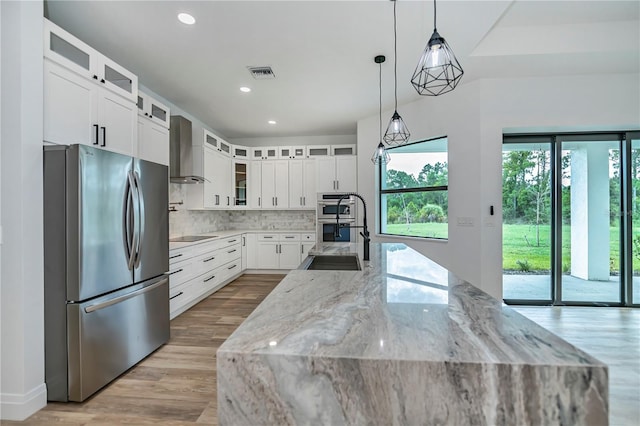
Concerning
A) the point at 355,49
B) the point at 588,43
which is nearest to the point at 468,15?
the point at 355,49

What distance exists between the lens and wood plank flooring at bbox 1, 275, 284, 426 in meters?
1.71

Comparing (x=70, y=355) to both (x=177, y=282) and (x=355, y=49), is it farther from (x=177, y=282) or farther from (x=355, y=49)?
(x=355, y=49)

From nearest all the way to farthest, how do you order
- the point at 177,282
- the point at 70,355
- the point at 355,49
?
the point at 70,355, the point at 355,49, the point at 177,282

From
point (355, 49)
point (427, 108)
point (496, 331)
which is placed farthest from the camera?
point (427, 108)

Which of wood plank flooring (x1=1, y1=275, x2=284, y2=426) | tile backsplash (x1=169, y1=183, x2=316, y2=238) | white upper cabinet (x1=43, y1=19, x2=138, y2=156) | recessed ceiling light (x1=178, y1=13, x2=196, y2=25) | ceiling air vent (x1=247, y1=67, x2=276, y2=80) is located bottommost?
wood plank flooring (x1=1, y1=275, x2=284, y2=426)

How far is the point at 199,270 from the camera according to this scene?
3715 mm

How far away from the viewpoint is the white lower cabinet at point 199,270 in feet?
10.5

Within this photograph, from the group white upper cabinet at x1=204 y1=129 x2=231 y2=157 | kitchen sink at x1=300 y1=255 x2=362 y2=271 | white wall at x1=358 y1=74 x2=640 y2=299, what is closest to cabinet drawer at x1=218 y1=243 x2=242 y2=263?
white upper cabinet at x1=204 y1=129 x2=231 y2=157

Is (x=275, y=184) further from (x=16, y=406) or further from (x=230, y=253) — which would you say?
(x=16, y=406)

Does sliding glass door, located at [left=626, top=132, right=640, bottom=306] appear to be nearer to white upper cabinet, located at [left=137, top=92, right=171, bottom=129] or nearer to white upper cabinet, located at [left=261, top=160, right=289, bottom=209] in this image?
white upper cabinet, located at [left=261, top=160, right=289, bottom=209]

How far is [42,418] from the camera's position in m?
1.71

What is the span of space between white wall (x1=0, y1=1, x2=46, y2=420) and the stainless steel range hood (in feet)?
7.06

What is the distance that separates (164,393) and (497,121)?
4.17 metres

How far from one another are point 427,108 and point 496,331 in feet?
12.5
